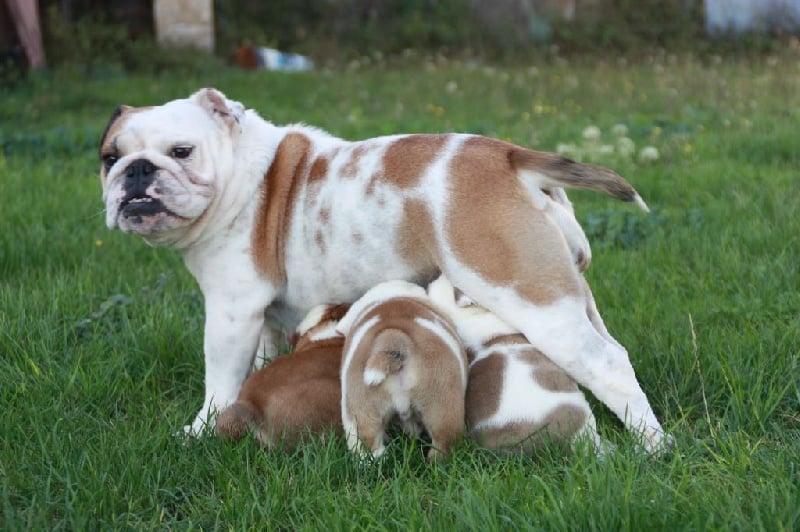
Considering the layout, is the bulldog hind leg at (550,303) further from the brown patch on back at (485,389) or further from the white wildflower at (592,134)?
the white wildflower at (592,134)

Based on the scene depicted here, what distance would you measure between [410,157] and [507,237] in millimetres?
542

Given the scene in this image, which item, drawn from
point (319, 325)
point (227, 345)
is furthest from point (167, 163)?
point (319, 325)

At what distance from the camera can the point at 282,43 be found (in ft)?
55.1

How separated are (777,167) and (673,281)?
2427 mm

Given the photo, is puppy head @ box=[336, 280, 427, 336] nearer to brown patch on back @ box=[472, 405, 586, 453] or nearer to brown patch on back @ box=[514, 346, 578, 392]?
brown patch on back @ box=[514, 346, 578, 392]

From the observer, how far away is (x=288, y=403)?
11.9 feet

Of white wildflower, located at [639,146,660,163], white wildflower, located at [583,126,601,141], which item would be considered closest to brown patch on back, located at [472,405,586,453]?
white wildflower, located at [639,146,660,163]

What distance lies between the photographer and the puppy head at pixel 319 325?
155 inches

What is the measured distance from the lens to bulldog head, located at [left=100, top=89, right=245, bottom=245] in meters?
3.79

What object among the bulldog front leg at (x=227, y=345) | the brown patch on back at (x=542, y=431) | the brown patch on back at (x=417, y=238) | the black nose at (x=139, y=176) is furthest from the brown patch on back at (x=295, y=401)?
the black nose at (x=139, y=176)

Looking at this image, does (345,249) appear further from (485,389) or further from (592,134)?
(592,134)

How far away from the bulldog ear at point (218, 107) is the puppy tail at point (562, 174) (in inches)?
46.6

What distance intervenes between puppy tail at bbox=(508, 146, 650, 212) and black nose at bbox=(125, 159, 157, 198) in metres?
1.32

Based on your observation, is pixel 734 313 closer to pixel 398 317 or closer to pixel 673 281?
pixel 673 281
